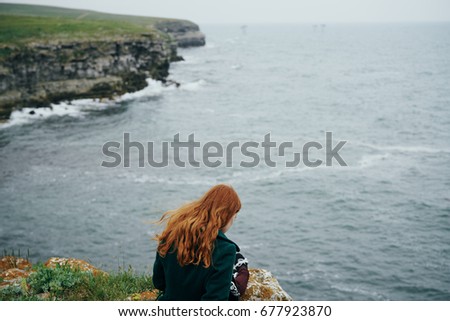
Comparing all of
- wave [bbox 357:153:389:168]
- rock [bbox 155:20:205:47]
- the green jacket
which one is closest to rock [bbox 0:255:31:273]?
the green jacket

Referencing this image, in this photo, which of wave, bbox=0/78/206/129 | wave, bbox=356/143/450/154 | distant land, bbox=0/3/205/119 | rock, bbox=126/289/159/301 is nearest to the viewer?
rock, bbox=126/289/159/301

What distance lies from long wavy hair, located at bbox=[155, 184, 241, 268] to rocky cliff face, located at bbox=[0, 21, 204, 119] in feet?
169

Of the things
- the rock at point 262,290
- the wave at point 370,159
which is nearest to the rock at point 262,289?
the rock at point 262,290

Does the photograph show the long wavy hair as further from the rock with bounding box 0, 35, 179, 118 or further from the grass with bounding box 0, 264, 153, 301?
the rock with bounding box 0, 35, 179, 118

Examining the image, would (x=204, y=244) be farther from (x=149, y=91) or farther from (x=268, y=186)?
(x=149, y=91)

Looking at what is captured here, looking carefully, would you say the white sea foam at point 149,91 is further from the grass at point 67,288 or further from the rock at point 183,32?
the rock at point 183,32

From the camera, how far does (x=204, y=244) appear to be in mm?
4008

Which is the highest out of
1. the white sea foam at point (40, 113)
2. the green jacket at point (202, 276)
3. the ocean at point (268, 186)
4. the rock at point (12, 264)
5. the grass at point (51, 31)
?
the grass at point (51, 31)

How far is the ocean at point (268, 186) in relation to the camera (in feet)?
77.0

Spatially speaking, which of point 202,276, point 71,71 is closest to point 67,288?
point 202,276

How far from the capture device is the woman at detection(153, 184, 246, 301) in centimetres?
407

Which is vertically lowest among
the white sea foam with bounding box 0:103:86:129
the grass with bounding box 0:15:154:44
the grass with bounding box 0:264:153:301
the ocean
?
the ocean
